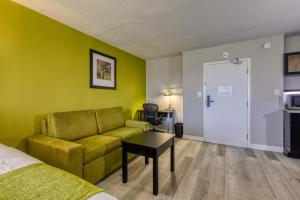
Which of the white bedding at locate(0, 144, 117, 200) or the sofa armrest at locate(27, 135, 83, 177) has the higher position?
the white bedding at locate(0, 144, 117, 200)

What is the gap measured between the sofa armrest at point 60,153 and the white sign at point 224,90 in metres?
3.18

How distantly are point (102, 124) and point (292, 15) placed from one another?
11.8 feet

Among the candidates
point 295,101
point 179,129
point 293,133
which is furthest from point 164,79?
point 293,133

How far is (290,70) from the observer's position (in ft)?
9.89

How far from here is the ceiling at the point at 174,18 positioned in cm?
204

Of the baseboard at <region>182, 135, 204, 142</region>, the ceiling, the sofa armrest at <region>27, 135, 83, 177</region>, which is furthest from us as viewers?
the baseboard at <region>182, 135, 204, 142</region>

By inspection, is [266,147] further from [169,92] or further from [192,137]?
[169,92]

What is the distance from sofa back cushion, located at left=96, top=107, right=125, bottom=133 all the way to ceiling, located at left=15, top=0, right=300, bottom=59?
59.8 inches

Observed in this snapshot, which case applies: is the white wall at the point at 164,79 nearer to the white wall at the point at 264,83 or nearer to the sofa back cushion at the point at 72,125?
the white wall at the point at 264,83

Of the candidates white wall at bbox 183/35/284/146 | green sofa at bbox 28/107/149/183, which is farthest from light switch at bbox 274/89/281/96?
green sofa at bbox 28/107/149/183

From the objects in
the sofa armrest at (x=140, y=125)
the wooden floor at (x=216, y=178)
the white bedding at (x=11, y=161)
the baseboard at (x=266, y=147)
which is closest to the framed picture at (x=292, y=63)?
the baseboard at (x=266, y=147)

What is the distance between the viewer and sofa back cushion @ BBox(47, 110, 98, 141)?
217 cm

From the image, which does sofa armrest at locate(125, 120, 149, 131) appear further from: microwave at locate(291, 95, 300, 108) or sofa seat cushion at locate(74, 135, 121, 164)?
microwave at locate(291, 95, 300, 108)

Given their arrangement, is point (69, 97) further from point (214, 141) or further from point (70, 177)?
point (214, 141)
